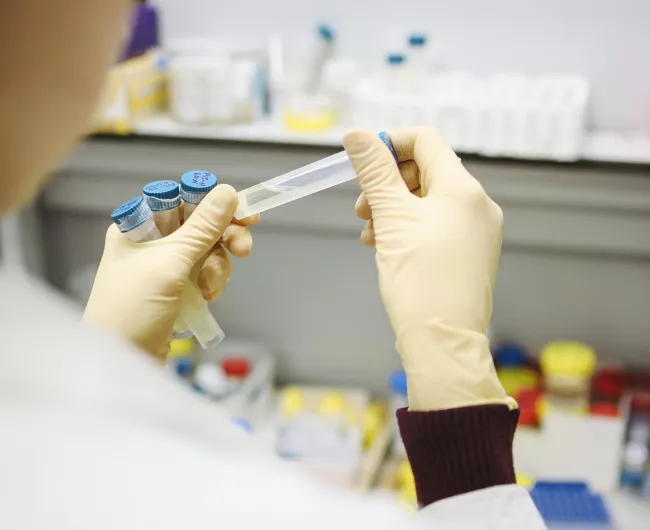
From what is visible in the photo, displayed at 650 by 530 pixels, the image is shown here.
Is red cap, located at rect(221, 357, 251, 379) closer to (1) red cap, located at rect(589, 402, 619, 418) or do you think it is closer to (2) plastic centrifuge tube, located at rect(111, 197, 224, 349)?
(1) red cap, located at rect(589, 402, 619, 418)

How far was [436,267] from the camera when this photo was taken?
83 centimetres

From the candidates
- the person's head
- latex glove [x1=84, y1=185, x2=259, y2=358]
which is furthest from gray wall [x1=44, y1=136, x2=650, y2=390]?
the person's head

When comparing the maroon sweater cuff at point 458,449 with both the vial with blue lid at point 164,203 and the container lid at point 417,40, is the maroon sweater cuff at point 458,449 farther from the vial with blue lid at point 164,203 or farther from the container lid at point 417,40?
the container lid at point 417,40

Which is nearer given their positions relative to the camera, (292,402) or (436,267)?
(436,267)

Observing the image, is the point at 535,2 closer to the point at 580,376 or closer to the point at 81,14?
the point at 580,376

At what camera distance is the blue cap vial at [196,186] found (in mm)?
936

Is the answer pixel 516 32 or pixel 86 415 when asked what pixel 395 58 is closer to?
pixel 516 32

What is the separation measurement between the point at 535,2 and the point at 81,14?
1374 mm

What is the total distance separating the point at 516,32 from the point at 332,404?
3.00 ft

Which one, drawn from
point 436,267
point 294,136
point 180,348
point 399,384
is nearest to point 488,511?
point 436,267

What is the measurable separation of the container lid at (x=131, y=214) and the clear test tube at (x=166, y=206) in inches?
0.6

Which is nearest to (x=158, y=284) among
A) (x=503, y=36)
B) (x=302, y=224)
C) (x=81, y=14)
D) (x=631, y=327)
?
(x=81, y=14)

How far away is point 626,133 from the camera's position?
166cm

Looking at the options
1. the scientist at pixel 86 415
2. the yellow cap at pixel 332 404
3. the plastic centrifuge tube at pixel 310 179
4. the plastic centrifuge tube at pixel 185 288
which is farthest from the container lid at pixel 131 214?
the yellow cap at pixel 332 404
